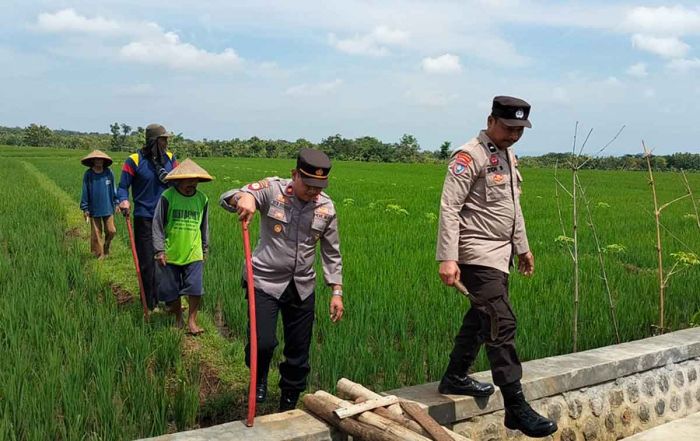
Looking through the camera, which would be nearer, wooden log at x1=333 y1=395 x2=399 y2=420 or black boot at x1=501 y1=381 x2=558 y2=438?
wooden log at x1=333 y1=395 x2=399 y2=420

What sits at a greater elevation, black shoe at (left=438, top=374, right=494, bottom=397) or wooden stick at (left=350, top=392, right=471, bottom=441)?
wooden stick at (left=350, top=392, right=471, bottom=441)

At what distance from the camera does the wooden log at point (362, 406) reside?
8.37ft

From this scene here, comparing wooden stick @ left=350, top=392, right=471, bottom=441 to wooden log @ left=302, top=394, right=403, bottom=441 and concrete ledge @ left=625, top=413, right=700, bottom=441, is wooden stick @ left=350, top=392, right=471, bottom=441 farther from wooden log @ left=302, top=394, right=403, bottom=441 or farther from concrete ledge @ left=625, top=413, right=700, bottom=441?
concrete ledge @ left=625, top=413, right=700, bottom=441

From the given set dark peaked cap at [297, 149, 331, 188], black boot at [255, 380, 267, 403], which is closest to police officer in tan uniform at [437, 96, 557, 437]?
dark peaked cap at [297, 149, 331, 188]

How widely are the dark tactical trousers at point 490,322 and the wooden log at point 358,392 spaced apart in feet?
1.66

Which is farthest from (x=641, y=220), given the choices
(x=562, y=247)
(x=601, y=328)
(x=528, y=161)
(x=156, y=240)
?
(x=528, y=161)

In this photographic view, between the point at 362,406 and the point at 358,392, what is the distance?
0.53ft

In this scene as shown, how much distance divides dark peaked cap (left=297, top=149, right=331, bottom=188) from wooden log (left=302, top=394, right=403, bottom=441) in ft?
3.14

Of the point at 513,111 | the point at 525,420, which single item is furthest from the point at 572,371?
the point at 513,111

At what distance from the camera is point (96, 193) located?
7.33 m

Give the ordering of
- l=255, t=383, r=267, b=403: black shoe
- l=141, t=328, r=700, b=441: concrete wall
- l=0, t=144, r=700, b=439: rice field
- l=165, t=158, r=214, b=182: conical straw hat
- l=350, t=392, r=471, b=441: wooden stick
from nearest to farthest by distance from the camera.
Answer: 1. l=350, t=392, r=471, b=441: wooden stick
2. l=141, t=328, r=700, b=441: concrete wall
3. l=0, t=144, r=700, b=439: rice field
4. l=255, t=383, r=267, b=403: black shoe
5. l=165, t=158, r=214, b=182: conical straw hat

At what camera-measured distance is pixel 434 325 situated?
4309mm

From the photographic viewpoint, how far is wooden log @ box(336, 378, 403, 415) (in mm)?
2639

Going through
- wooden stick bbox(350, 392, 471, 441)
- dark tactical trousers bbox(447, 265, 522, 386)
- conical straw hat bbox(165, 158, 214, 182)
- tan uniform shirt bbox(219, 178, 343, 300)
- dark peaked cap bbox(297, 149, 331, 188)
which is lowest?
wooden stick bbox(350, 392, 471, 441)
